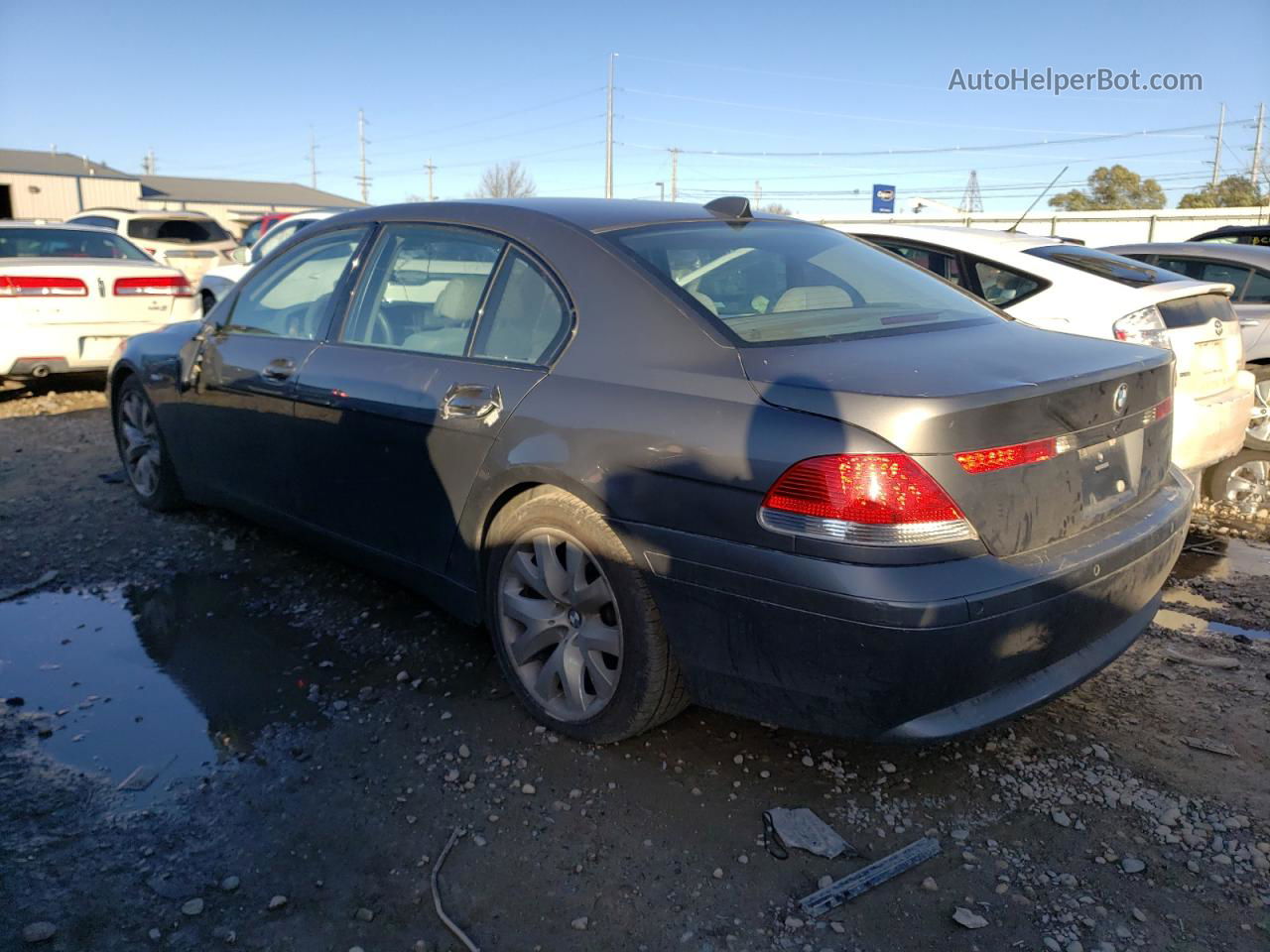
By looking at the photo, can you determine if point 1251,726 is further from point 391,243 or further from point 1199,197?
point 1199,197

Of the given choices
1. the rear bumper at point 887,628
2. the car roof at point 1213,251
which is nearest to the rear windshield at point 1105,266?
the car roof at point 1213,251

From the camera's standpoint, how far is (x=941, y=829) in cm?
265

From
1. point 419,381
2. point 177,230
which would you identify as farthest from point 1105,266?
point 177,230

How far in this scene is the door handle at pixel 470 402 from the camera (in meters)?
3.14

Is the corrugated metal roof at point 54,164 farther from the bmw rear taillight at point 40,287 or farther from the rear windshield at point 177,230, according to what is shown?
the bmw rear taillight at point 40,287

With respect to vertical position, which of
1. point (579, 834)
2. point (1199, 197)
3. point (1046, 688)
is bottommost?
point (579, 834)

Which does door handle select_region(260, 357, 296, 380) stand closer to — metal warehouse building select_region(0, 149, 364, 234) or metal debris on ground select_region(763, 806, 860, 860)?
metal debris on ground select_region(763, 806, 860, 860)

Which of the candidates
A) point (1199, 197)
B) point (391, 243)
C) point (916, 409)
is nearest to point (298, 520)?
point (391, 243)

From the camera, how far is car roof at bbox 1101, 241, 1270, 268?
6594 millimetres

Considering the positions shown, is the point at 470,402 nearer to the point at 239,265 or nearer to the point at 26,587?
the point at 26,587

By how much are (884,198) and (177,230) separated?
20422 mm

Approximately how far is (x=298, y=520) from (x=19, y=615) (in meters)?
1.26

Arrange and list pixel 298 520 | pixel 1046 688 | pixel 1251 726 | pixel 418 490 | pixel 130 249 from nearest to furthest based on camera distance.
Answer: pixel 1046 688 < pixel 1251 726 < pixel 418 490 < pixel 298 520 < pixel 130 249

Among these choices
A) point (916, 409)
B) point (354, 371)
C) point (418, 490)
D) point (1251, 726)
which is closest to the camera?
point (916, 409)
